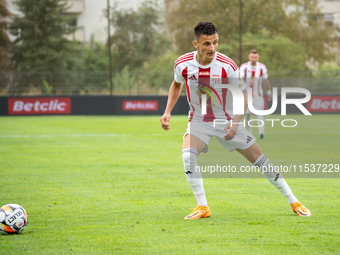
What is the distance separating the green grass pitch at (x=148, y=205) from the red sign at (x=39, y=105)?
1281 cm

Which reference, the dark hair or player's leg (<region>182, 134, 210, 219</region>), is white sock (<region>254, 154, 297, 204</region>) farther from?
the dark hair

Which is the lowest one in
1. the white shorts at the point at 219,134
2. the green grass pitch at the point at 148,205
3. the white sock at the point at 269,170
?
the green grass pitch at the point at 148,205

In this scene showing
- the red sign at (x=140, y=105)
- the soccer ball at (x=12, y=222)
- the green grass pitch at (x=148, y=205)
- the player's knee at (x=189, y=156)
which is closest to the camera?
the green grass pitch at (x=148, y=205)

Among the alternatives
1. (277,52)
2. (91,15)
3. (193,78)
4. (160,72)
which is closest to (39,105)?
(160,72)

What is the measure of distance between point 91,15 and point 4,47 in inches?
334

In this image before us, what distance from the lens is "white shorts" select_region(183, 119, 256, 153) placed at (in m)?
5.04

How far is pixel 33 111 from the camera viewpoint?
2377 centimetres

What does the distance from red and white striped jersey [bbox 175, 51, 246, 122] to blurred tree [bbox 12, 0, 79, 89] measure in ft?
64.2

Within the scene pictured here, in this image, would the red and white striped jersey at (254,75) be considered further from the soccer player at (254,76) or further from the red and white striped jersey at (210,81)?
the red and white striped jersey at (210,81)

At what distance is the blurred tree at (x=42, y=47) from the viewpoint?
2422 cm

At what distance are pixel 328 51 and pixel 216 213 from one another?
24743 mm

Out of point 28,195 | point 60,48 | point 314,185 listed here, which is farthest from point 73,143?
point 60,48

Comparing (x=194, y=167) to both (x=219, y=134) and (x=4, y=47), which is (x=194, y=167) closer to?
(x=219, y=134)

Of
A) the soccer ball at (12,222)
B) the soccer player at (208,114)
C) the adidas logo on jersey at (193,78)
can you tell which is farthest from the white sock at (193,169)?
the soccer ball at (12,222)
